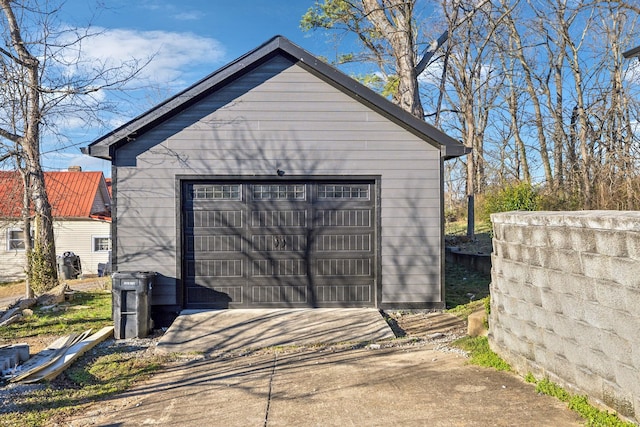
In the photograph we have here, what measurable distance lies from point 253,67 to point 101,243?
53.4ft

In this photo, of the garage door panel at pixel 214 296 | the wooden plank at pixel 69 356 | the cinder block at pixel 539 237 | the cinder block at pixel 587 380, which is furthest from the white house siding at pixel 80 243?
the cinder block at pixel 587 380

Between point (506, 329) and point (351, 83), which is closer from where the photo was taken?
point (506, 329)

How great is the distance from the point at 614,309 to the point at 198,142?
20.9 ft

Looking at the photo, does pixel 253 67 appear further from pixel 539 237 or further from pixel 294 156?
pixel 539 237

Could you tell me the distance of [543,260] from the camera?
4.38 metres

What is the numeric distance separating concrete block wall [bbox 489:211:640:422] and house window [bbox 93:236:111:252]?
1935 cm

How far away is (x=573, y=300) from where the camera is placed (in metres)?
3.94

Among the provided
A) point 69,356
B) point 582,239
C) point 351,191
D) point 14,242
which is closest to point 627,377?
point 582,239

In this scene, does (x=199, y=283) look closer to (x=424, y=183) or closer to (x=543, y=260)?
(x=424, y=183)

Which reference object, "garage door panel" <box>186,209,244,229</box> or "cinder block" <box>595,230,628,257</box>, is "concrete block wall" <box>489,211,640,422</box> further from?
"garage door panel" <box>186,209,244,229</box>

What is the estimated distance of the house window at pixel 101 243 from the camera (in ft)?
67.8

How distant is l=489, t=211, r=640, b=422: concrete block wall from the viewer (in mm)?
3311

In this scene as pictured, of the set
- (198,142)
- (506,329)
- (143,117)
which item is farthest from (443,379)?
(143,117)

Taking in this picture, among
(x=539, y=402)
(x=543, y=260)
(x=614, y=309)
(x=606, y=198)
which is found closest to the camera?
(x=614, y=309)
